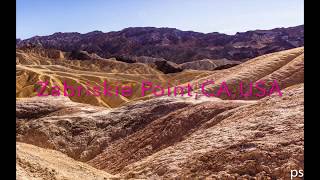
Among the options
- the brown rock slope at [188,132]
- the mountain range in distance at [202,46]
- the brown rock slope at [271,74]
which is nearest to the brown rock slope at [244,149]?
the brown rock slope at [188,132]

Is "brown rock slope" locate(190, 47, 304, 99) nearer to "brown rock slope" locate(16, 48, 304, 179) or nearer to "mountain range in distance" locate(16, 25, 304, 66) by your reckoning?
"brown rock slope" locate(16, 48, 304, 179)

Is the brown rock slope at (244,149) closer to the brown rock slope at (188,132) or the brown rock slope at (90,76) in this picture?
the brown rock slope at (188,132)

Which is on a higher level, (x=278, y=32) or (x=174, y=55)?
(x=278, y=32)

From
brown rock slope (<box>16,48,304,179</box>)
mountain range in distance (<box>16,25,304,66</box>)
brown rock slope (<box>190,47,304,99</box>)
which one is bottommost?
brown rock slope (<box>16,48,304,179</box>)

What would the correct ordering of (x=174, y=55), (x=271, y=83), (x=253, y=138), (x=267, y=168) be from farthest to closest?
(x=174, y=55)
(x=271, y=83)
(x=253, y=138)
(x=267, y=168)

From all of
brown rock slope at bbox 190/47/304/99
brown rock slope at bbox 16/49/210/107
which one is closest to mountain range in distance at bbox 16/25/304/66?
brown rock slope at bbox 16/49/210/107

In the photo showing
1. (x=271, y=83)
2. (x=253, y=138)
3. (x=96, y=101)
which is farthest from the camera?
(x=96, y=101)

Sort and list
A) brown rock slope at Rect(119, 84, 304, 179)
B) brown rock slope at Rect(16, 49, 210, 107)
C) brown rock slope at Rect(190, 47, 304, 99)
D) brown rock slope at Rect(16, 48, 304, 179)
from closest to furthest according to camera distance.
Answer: brown rock slope at Rect(119, 84, 304, 179) → brown rock slope at Rect(16, 48, 304, 179) → brown rock slope at Rect(190, 47, 304, 99) → brown rock slope at Rect(16, 49, 210, 107)

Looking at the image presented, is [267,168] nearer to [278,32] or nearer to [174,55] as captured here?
[174,55]

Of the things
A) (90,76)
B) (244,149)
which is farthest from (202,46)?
(244,149)

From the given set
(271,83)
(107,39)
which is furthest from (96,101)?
(107,39)
